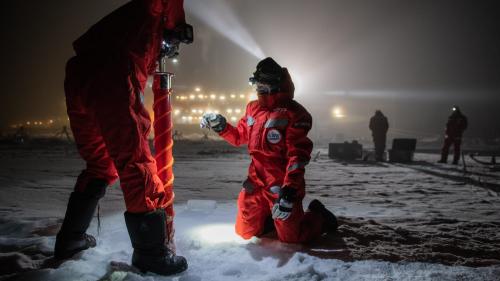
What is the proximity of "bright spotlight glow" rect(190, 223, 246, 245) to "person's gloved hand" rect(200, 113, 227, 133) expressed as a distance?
104cm

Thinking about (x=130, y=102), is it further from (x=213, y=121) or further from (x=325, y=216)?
(x=325, y=216)

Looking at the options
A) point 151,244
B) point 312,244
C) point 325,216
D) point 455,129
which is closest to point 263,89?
point 325,216

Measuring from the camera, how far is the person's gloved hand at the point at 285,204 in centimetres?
281

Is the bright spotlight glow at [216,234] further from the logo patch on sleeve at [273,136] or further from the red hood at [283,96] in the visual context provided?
the red hood at [283,96]

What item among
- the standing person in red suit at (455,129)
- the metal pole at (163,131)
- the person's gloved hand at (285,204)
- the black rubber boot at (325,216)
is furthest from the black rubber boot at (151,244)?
the standing person in red suit at (455,129)

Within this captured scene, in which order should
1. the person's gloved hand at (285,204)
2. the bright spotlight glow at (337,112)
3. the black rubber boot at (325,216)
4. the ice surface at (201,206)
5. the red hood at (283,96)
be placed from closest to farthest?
the person's gloved hand at (285,204), the red hood at (283,96), the black rubber boot at (325,216), the ice surface at (201,206), the bright spotlight glow at (337,112)

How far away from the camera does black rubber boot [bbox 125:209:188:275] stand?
2145 millimetres

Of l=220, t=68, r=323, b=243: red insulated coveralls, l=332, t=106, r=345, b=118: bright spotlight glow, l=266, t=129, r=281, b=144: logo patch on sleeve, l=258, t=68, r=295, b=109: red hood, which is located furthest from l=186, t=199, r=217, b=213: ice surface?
l=332, t=106, r=345, b=118: bright spotlight glow

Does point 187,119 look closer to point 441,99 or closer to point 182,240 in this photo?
point 182,240

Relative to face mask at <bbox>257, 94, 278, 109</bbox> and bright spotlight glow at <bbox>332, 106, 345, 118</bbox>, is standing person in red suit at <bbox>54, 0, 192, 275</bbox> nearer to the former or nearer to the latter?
face mask at <bbox>257, 94, 278, 109</bbox>

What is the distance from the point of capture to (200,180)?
736cm

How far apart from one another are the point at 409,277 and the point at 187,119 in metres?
42.6

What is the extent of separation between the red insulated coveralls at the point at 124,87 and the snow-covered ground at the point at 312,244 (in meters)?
0.70

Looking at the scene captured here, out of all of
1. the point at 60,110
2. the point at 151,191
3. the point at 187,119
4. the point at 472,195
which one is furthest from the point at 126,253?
the point at 60,110
